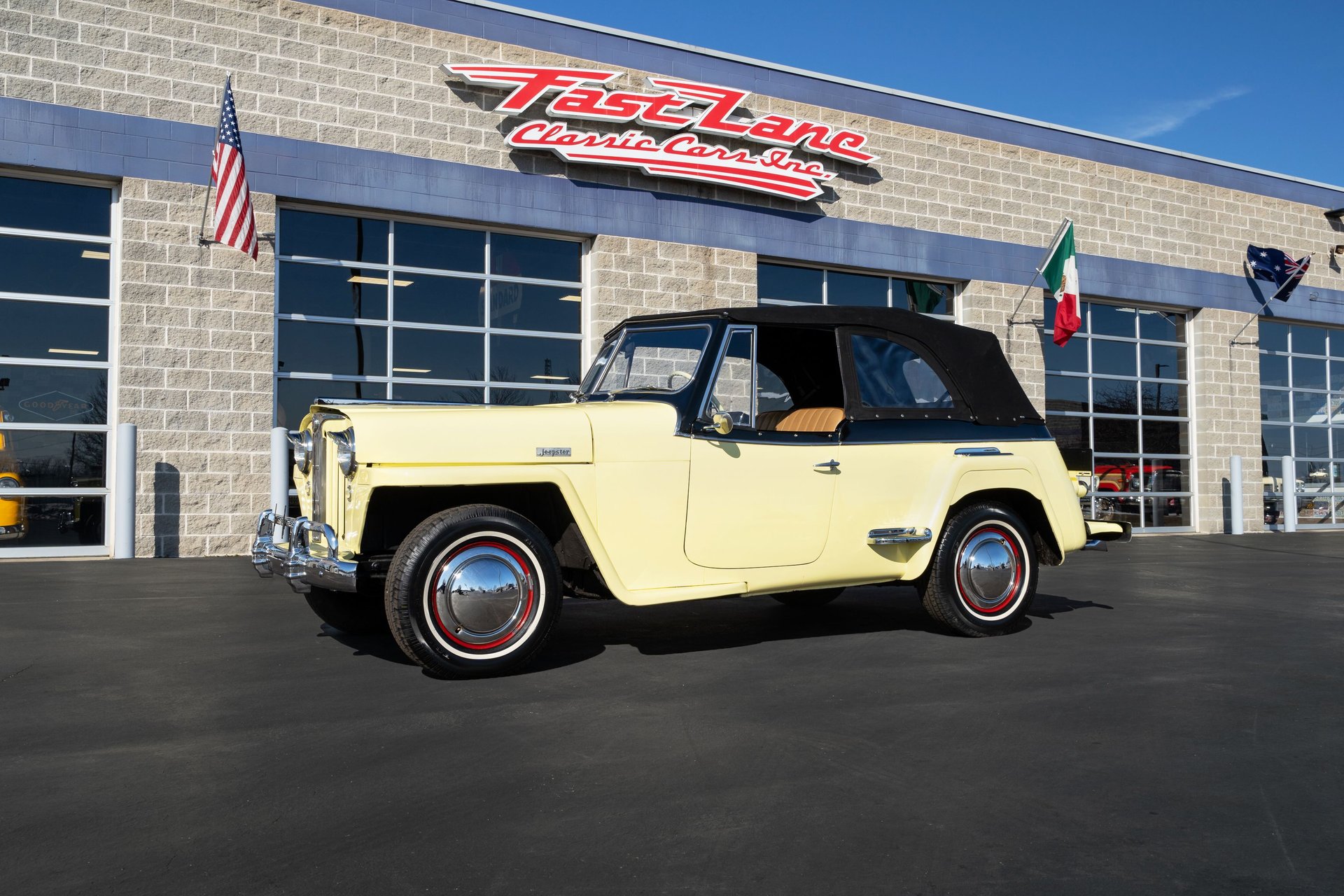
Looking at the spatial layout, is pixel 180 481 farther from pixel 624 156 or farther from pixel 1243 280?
pixel 1243 280

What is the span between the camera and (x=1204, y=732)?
4031 mm

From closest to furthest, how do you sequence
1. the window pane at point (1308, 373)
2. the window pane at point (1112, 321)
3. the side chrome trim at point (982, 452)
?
the side chrome trim at point (982, 452) → the window pane at point (1112, 321) → the window pane at point (1308, 373)

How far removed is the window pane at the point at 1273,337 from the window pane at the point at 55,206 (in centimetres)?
1937

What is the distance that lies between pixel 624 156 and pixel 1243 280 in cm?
1279

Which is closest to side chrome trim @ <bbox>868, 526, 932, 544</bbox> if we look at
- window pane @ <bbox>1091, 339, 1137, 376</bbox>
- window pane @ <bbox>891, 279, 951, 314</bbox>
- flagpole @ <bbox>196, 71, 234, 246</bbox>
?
flagpole @ <bbox>196, 71, 234, 246</bbox>

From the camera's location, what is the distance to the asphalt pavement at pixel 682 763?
2.69 metres

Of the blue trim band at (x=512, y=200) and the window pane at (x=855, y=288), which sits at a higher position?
the blue trim band at (x=512, y=200)

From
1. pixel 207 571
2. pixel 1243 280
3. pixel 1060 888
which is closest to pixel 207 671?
pixel 1060 888

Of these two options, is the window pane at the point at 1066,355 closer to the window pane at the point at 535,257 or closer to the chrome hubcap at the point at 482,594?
the window pane at the point at 535,257

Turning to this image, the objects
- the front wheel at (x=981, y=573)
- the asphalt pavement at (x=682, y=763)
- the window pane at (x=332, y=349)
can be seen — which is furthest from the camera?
the window pane at (x=332, y=349)

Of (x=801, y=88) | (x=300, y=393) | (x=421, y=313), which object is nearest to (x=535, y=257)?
(x=421, y=313)

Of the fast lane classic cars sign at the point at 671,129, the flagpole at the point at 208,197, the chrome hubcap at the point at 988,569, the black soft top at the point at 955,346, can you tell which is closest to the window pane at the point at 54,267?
the flagpole at the point at 208,197

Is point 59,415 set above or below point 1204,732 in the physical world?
above

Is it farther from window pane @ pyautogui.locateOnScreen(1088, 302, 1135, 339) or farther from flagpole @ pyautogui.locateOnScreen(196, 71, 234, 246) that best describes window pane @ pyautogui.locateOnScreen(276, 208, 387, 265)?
window pane @ pyautogui.locateOnScreen(1088, 302, 1135, 339)
